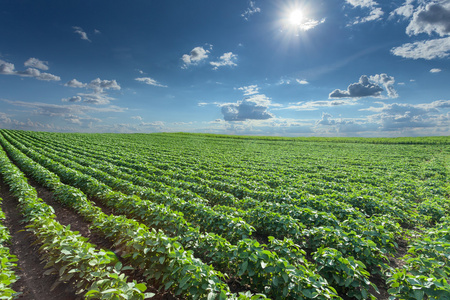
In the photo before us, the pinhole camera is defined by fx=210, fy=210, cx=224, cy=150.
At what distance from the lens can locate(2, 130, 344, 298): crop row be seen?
3676mm

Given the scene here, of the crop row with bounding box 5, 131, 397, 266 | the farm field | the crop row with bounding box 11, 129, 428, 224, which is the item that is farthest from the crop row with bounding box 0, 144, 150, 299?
the crop row with bounding box 11, 129, 428, 224

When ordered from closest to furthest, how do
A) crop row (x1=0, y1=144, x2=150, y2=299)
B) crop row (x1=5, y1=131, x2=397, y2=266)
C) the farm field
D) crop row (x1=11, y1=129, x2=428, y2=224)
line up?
crop row (x1=0, y1=144, x2=150, y2=299), the farm field, crop row (x1=5, y1=131, x2=397, y2=266), crop row (x1=11, y1=129, x2=428, y2=224)

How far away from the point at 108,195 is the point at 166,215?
406cm

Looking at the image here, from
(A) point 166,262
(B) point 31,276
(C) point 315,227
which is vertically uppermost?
(C) point 315,227

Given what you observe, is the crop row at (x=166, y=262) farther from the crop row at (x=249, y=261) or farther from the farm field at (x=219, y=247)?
the crop row at (x=249, y=261)

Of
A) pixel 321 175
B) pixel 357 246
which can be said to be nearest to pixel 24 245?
pixel 357 246

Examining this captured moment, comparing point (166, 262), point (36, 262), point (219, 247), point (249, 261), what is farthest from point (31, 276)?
point (249, 261)

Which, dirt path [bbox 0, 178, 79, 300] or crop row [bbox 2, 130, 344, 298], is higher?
crop row [bbox 2, 130, 344, 298]

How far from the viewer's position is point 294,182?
1277 centimetres

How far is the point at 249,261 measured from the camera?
4352mm

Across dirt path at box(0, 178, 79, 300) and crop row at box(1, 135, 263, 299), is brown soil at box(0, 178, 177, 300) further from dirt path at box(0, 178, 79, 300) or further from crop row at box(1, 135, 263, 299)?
crop row at box(1, 135, 263, 299)

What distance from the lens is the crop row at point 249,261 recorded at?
368 cm

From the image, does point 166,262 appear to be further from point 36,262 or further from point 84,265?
point 36,262

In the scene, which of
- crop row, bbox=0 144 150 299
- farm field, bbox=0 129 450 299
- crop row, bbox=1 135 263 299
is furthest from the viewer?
farm field, bbox=0 129 450 299
